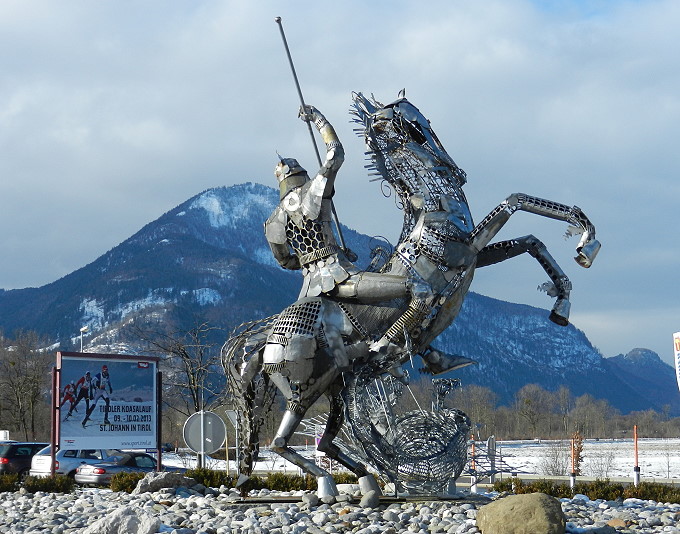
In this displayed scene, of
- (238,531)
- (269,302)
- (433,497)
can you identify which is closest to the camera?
(238,531)

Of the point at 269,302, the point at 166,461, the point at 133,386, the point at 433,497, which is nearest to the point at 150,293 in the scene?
the point at 269,302

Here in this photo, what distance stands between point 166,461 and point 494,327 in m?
165

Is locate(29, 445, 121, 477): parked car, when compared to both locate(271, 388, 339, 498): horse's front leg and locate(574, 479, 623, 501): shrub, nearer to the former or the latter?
locate(271, 388, 339, 498): horse's front leg

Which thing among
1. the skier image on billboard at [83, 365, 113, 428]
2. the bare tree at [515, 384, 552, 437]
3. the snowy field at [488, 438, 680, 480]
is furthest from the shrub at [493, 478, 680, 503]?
the bare tree at [515, 384, 552, 437]

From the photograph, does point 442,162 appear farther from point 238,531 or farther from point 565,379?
point 565,379

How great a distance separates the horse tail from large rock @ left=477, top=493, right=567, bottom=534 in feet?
10.2

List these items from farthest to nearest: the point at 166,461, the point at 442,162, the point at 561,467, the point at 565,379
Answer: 1. the point at 565,379
2. the point at 166,461
3. the point at 561,467
4. the point at 442,162

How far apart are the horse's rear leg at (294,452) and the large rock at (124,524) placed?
1.36 meters

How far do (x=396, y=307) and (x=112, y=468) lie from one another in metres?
10.0

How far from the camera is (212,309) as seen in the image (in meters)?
140

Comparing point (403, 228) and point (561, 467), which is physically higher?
point (403, 228)

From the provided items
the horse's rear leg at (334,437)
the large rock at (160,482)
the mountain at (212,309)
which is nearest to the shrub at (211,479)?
the large rock at (160,482)

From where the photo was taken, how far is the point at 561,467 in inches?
839

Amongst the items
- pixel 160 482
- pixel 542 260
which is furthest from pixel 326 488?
pixel 160 482
